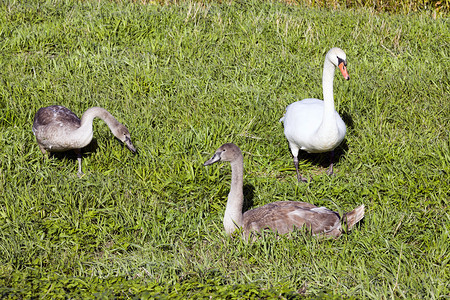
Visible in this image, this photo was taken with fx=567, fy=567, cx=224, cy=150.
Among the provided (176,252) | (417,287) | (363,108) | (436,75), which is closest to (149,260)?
(176,252)

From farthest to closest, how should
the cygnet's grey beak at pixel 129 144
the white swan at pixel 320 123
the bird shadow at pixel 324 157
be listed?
the bird shadow at pixel 324 157 → the cygnet's grey beak at pixel 129 144 → the white swan at pixel 320 123

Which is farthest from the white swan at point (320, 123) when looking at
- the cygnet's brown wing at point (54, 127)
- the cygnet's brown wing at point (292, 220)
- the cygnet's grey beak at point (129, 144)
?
the cygnet's brown wing at point (54, 127)

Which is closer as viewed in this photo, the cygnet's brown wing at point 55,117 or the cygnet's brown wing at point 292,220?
the cygnet's brown wing at point 292,220

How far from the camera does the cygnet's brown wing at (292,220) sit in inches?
186

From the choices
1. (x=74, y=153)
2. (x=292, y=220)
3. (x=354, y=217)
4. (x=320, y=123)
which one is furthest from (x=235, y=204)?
(x=74, y=153)

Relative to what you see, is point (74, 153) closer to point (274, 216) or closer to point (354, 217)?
point (274, 216)

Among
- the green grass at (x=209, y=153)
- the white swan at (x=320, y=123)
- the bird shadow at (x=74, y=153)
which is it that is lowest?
the bird shadow at (x=74, y=153)

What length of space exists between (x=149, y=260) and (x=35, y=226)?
3.70ft

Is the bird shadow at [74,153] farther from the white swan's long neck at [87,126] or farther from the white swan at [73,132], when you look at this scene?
the white swan's long neck at [87,126]

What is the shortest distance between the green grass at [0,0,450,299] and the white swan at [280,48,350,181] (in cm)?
39

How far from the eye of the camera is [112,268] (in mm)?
4520

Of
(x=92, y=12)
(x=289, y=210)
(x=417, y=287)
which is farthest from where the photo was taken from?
(x=92, y=12)

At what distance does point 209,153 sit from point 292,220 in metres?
1.58

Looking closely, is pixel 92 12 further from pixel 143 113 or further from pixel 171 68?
pixel 143 113
